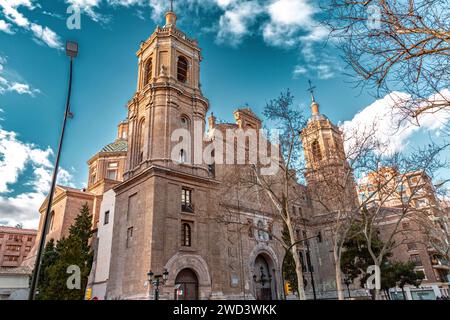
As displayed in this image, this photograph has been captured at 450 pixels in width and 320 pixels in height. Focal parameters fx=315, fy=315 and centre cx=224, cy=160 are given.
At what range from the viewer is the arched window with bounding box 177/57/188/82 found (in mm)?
30823

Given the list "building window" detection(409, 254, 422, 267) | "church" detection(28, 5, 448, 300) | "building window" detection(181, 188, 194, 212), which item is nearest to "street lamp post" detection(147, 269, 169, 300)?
"church" detection(28, 5, 448, 300)

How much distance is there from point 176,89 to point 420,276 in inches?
1173

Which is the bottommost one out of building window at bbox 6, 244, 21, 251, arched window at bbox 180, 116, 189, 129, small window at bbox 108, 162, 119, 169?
building window at bbox 6, 244, 21, 251

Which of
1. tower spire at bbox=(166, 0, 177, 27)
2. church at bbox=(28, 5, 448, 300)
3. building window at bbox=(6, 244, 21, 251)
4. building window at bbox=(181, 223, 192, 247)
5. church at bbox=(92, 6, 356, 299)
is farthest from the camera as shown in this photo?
building window at bbox=(6, 244, 21, 251)

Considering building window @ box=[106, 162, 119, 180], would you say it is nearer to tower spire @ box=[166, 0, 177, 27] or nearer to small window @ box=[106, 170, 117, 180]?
small window @ box=[106, 170, 117, 180]

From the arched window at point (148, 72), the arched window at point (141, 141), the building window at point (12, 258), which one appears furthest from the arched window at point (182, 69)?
the building window at point (12, 258)

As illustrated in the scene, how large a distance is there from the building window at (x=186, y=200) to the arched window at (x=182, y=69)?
38.0 feet

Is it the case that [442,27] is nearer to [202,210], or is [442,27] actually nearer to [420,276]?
[202,210]

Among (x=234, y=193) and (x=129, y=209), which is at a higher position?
(x=234, y=193)

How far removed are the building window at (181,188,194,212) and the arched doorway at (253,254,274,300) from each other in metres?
10.1

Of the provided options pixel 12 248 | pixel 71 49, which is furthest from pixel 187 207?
pixel 12 248
